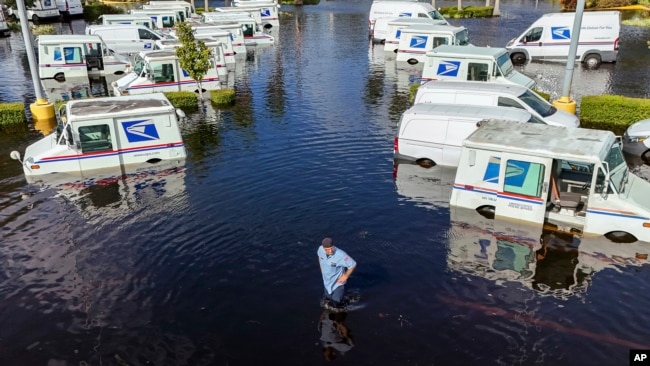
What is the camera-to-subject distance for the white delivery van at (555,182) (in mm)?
14633

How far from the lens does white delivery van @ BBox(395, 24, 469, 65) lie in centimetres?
3825

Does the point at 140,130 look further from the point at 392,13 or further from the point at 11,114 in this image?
the point at 392,13

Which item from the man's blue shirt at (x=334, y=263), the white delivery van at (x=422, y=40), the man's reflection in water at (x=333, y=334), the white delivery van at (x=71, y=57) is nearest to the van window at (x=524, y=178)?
the man's blue shirt at (x=334, y=263)

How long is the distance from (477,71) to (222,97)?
13.8m

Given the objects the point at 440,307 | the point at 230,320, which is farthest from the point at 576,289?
the point at 230,320

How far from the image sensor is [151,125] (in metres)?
20.5

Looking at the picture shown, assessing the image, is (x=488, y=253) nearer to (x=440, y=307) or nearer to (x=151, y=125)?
(x=440, y=307)

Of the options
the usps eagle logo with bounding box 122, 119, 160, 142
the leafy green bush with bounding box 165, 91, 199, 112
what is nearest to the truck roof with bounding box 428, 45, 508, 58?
the leafy green bush with bounding box 165, 91, 199, 112

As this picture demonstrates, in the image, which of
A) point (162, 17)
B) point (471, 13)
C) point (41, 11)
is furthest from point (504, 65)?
point (41, 11)

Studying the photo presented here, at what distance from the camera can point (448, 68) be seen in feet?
97.9

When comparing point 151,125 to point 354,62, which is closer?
point 151,125

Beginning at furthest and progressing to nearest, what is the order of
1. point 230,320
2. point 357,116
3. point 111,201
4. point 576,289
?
1. point 357,116
2. point 111,201
3. point 576,289
4. point 230,320

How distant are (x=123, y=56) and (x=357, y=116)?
2203cm

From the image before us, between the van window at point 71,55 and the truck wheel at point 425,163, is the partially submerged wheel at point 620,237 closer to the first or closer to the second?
the truck wheel at point 425,163
